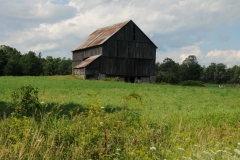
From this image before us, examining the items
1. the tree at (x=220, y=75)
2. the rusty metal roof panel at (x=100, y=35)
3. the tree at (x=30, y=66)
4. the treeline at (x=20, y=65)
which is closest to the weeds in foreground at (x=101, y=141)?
the rusty metal roof panel at (x=100, y=35)

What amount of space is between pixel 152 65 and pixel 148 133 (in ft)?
140

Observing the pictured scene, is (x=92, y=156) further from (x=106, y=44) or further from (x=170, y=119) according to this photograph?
(x=106, y=44)

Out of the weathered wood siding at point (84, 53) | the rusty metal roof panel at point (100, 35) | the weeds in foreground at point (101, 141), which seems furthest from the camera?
the weathered wood siding at point (84, 53)

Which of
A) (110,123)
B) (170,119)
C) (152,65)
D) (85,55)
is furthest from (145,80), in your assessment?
(110,123)

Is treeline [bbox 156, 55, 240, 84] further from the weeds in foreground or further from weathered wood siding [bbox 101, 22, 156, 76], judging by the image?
the weeds in foreground

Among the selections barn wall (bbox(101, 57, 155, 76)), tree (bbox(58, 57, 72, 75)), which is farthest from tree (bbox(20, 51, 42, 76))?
barn wall (bbox(101, 57, 155, 76))

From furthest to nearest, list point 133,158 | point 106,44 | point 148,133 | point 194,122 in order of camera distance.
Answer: point 106,44 < point 194,122 < point 148,133 < point 133,158

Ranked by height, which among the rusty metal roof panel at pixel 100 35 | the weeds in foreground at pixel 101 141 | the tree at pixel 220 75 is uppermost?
the rusty metal roof panel at pixel 100 35

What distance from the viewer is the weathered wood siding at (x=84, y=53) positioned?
49.2 m

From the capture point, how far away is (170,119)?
39.9 feet

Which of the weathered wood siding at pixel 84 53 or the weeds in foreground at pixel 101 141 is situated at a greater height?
the weathered wood siding at pixel 84 53

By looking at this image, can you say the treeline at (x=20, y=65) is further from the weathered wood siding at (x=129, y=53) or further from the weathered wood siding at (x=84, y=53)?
the weathered wood siding at (x=129, y=53)

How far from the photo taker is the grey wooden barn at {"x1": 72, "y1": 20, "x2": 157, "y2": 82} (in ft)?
157

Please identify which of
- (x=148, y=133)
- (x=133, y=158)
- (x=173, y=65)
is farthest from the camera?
(x=173, y=65)
